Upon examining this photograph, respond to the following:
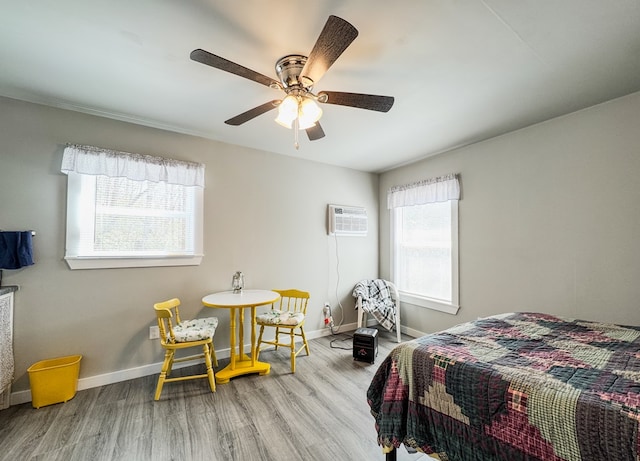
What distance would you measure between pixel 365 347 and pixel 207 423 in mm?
1615

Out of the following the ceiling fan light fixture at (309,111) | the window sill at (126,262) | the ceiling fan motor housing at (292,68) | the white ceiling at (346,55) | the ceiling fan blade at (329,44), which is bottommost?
the window sill at (126,262)

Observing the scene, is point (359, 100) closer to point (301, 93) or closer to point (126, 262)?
point (301, 93)

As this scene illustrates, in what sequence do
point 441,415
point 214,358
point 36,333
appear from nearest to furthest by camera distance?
point 441,415 → point 36,333 → point 214,358

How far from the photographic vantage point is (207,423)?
6.19ft

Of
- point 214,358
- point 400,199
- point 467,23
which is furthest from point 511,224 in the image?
point 214,358

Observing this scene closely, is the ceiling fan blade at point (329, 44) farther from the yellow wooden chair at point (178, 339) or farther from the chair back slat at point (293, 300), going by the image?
the chair back slat at point (293, 300)

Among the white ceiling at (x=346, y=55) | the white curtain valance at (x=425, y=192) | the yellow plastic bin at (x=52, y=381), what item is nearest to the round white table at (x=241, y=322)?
the yellow plastic bin at (x=52, y=381)

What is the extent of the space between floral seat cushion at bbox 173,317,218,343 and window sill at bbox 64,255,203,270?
2.02 feet

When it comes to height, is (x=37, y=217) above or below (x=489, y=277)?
above

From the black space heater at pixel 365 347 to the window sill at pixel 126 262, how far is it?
189 centimetres

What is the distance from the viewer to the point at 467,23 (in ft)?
4.66

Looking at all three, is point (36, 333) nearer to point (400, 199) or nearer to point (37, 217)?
point (37, 217)

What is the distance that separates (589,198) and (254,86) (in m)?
2.85

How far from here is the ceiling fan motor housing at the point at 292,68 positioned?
64.4 inches
